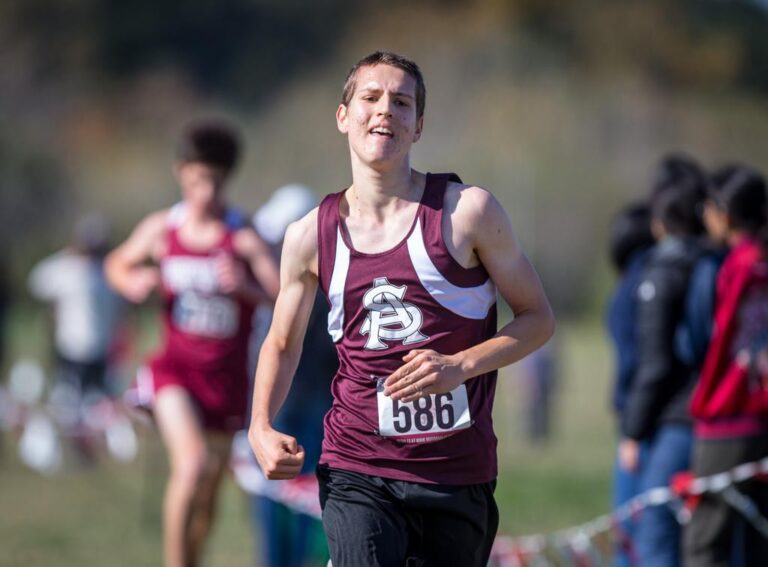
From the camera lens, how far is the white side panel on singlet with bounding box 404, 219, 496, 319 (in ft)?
13.0

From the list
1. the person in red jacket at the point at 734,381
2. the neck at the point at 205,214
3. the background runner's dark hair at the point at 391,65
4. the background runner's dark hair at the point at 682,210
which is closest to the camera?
the background runner's dark hair at the point at 391,65

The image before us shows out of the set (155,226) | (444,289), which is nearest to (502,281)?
(444,289)

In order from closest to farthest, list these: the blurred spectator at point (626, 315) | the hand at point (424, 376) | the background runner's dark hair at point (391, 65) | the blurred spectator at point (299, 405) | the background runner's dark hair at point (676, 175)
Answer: the hand at point (424, 376) < the background runner's dark hair at point (391, 65) < the background runner's dark hair at point (676, 175) < the blurred spectator at point (626, 315) < the blurred spectator at point (299, 405)

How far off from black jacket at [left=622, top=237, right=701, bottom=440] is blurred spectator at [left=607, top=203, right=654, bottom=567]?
0.26m

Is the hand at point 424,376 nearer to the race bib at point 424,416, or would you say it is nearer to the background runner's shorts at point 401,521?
the race bib at point 424,416

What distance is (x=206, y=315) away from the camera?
687cm

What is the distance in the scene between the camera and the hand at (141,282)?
23.1ft

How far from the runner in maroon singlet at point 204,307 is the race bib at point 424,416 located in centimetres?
279

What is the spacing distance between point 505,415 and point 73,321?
23.9ft

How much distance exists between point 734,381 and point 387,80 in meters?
2.37

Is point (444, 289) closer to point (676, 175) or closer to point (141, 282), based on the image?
point (676, 175)

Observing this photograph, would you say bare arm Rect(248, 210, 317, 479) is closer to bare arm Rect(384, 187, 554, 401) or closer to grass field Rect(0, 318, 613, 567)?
bare arm Rect(384, 187, 554, 401)

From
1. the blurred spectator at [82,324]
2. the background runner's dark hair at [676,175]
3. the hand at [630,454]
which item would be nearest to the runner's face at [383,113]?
the background runner's dark hair at [676,175]

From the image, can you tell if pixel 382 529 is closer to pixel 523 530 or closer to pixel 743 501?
pixel 743 501
